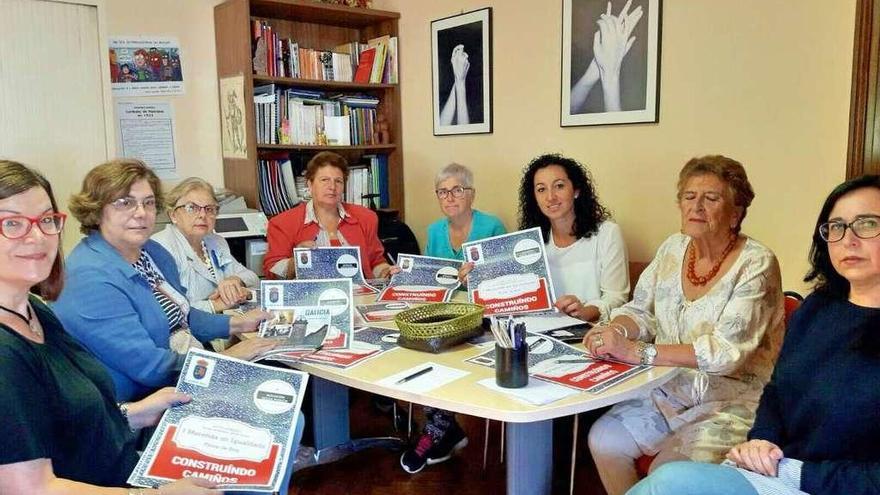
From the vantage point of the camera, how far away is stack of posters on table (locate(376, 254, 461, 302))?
256cm

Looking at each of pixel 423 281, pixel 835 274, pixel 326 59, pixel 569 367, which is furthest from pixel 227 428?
pixel 326 59

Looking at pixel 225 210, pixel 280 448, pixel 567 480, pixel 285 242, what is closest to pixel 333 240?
pixel 285 242

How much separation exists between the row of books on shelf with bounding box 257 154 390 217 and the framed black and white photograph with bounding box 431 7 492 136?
0.51m

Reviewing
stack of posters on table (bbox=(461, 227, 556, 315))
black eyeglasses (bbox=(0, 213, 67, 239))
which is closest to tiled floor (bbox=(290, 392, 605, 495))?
stack of posters on table (bbox=(461, 227, 556, 315))

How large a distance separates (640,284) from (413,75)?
98.6 inches

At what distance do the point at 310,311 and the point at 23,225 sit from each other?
1035mm

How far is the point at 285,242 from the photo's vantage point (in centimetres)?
309

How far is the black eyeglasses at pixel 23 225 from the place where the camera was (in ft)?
3.99

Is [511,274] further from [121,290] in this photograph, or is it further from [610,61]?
[610,61]

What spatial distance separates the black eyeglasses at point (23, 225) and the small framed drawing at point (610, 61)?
251 centimetres

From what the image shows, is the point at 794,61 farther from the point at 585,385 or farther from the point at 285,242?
the point at 285,242

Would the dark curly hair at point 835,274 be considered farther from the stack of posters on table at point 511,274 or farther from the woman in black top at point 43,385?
the woman in black top at point 43,385

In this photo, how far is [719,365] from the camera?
179cm

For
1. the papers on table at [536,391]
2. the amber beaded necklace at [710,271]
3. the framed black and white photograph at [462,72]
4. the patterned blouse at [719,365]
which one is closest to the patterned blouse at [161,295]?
the papers on table at [536,391]
